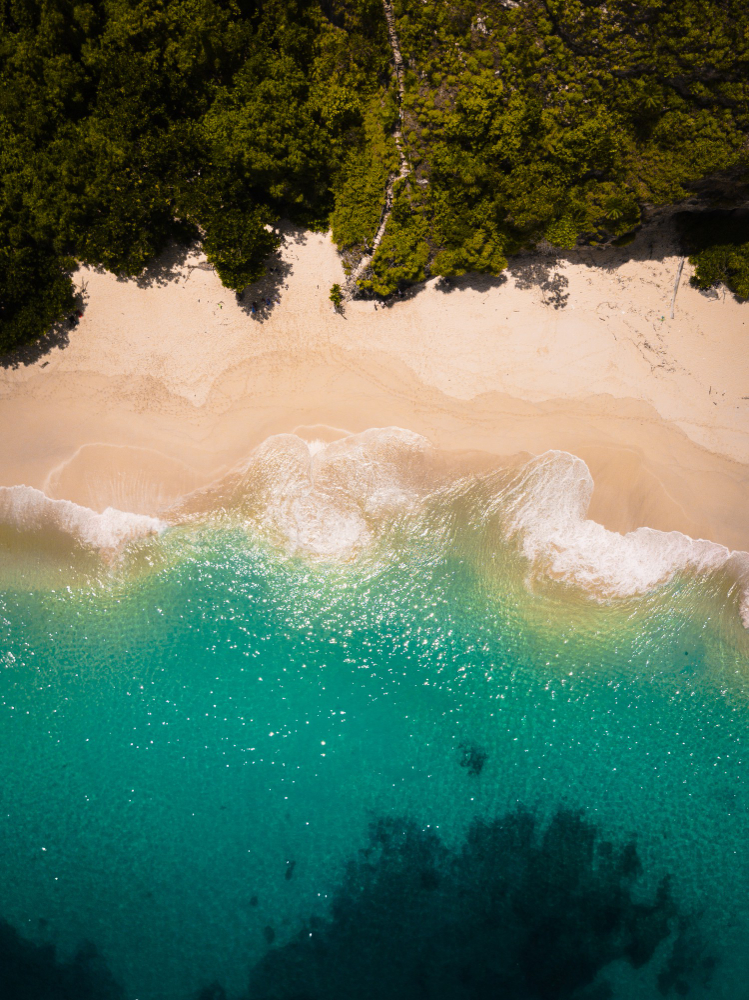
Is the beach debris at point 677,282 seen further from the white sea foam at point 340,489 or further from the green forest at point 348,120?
the white sea foam at point 340,489

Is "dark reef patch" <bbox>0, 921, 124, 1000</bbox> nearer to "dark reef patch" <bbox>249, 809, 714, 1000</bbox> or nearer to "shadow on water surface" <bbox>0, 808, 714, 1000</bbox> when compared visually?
"shadow on water surface" <bbox>0, 808, 714, 1000</bbox>

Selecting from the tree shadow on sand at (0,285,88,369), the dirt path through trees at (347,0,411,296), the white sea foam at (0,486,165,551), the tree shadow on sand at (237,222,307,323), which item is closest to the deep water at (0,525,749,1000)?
the white sea foam at (0,486,165,551)

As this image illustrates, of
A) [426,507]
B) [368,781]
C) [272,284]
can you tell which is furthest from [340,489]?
[368,781]

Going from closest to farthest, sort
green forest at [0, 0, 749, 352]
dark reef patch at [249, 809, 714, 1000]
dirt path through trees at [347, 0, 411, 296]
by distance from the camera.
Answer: green forest at [0, 0, 749, 352], dirt path through trees at [347, 0, 411, 296], dark reef patch at [249, 809, 714, 1000]

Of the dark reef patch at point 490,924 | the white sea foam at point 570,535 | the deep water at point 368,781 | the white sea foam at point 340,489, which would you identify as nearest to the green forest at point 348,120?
the white sea foam at point 340,489

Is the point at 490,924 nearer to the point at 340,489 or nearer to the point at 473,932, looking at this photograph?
the point at 473,932

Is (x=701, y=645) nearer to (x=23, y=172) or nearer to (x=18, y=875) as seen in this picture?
(x=18, y=875)
